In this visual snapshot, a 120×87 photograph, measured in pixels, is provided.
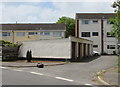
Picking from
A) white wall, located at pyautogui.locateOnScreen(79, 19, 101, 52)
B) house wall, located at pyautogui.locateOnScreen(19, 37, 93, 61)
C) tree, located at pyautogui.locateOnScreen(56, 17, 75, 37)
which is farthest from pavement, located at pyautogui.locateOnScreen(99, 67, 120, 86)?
tree, located at pyautogui.locateOnScreen(56, 17, 75, 37)

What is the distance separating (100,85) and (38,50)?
807 inches

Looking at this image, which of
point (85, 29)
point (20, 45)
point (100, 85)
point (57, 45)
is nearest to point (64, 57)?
point (57, 45)

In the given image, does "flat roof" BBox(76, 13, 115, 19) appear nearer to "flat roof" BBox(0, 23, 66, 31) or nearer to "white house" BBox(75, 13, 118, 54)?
"white house" BBox(75, 13, 118, 54)

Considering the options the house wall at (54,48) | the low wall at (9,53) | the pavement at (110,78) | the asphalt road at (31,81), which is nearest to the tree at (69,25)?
the house wall at (54,48)

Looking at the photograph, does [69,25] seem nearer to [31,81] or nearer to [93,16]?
[93,16]

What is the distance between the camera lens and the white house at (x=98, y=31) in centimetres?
5634

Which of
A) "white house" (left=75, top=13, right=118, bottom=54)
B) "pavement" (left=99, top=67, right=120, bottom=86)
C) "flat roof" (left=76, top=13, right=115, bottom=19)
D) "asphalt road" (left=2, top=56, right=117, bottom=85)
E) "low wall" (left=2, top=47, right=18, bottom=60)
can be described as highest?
"flat roof" (left=76, top=13, right=115, bottom=19)

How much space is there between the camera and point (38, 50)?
105 feet

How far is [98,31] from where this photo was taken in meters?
56.7

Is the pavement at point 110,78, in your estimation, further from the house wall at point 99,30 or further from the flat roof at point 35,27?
the flat roof at point 35,27

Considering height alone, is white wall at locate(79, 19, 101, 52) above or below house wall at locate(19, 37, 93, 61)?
above

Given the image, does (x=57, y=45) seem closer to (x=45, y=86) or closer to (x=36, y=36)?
(x=45, y=86)

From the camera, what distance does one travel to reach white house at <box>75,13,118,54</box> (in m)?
56.3

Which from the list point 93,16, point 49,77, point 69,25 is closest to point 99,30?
point 93,16
